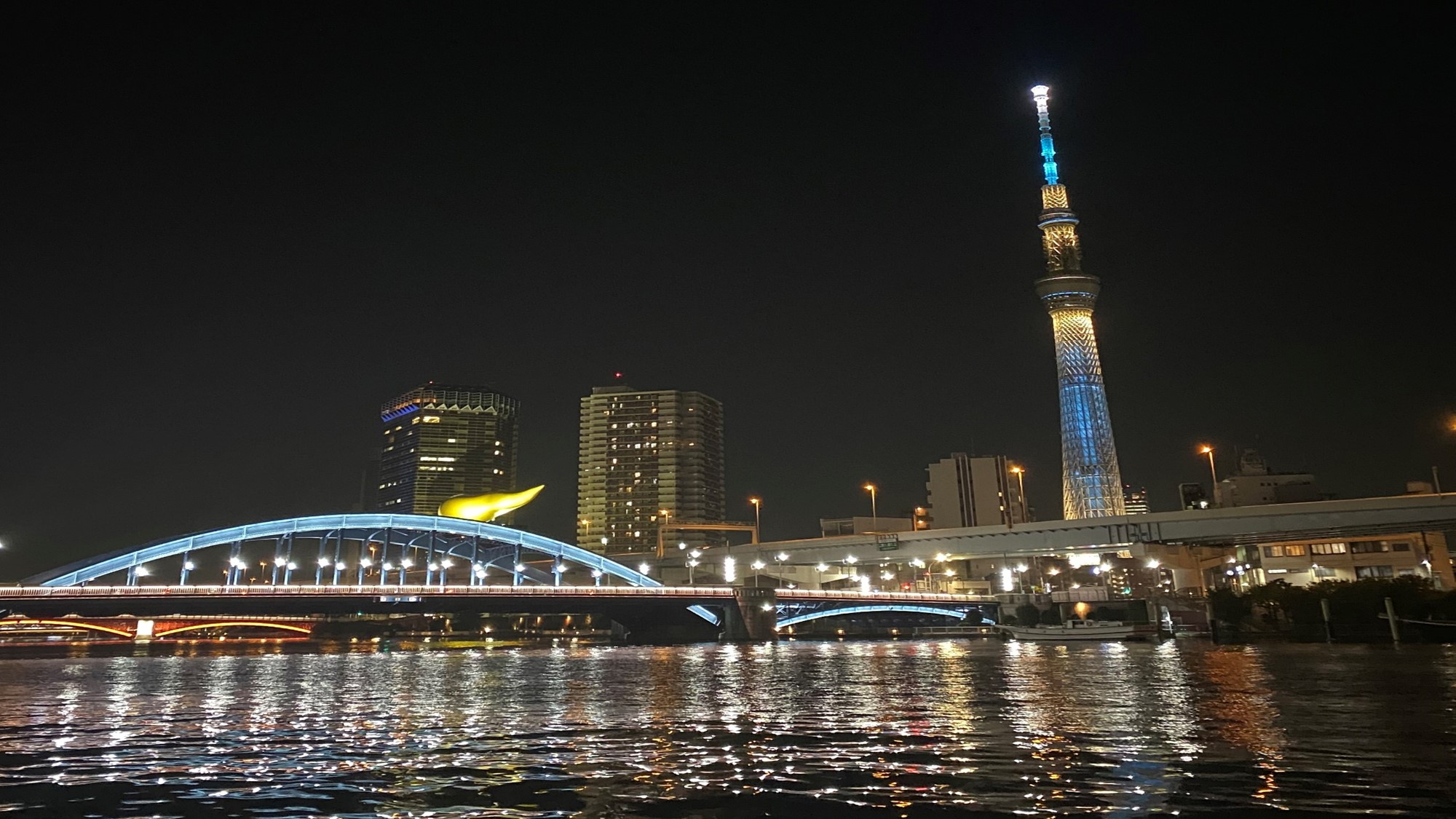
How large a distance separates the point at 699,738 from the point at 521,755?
443 cm

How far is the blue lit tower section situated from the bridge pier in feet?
241

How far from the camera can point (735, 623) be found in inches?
4540

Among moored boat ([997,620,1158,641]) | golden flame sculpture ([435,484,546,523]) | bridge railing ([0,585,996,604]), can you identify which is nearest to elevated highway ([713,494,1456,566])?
bridge railing ([0,585,996,604])

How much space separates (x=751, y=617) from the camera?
115 m

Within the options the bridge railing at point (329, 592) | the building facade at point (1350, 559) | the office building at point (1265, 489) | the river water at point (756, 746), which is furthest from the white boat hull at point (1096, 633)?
the office building at point (1265, 489)

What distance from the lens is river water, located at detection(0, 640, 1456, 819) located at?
1381 cm

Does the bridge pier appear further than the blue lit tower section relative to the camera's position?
No

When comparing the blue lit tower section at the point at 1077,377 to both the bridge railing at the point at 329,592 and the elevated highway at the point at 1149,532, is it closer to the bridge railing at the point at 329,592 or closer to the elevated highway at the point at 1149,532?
the elevated highway at the point at 1149,532

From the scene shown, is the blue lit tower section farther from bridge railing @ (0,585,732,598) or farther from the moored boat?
bridge railing @ (0,585,732,598)

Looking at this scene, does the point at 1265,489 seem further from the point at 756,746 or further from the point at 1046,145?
the point at 756,746

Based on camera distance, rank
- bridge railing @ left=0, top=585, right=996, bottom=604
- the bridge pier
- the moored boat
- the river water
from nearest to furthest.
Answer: the river water, bridge railing @ left=0, top=585, right=996, bottom=604, the moored boat, the bridge pier

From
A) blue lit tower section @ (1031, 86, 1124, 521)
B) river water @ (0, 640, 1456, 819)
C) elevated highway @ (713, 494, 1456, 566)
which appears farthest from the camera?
blue lit tower section @ (1031, 86, 1124, 521)

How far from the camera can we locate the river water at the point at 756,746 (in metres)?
13.8

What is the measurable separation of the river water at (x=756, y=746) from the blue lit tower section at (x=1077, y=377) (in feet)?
429
